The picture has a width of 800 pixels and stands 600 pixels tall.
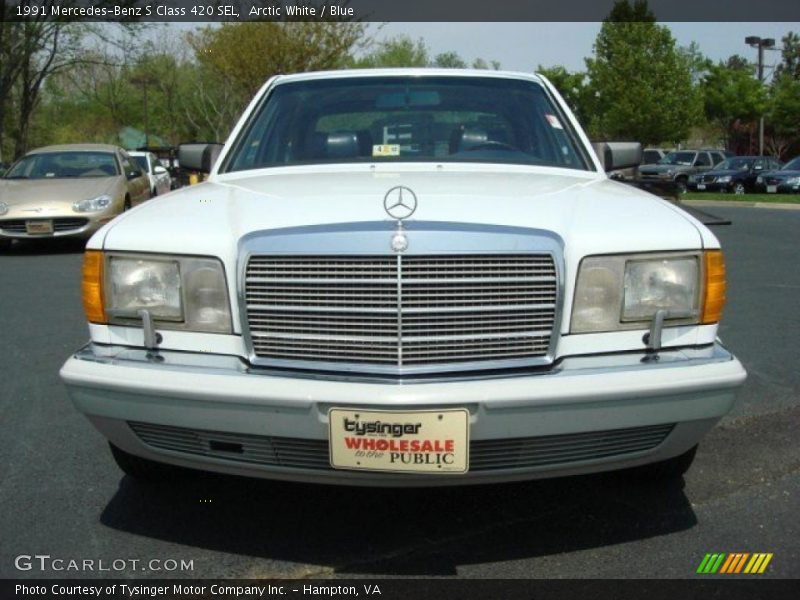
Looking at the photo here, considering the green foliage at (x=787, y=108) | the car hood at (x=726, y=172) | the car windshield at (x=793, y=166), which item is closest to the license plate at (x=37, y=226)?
the car windshield at (x=793, y=166)

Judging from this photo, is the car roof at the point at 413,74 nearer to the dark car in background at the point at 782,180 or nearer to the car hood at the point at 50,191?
the car hood at the point at 50,191

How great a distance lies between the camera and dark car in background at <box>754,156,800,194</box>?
1075 inches

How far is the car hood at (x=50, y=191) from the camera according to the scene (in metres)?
12.0

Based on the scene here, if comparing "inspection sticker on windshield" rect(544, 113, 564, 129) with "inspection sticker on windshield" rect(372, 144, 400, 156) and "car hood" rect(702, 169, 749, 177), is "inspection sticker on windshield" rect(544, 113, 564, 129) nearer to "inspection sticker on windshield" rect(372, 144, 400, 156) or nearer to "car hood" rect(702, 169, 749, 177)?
"inspection sticker on windshield" rect(372, 144, 400, 156)

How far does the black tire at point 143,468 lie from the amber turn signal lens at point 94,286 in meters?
0.56

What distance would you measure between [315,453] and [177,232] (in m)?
0.83

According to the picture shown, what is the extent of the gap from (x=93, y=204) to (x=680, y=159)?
26.9 m

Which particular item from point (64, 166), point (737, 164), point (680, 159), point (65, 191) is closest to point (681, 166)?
point (680, 159)

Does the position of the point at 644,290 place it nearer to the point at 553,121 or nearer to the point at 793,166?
the point at 553,121

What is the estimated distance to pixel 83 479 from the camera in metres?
3.81

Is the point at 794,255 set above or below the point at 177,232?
below

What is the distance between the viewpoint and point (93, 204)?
12.3m

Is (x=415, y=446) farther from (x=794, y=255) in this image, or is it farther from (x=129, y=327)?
(x=794, y=255)
